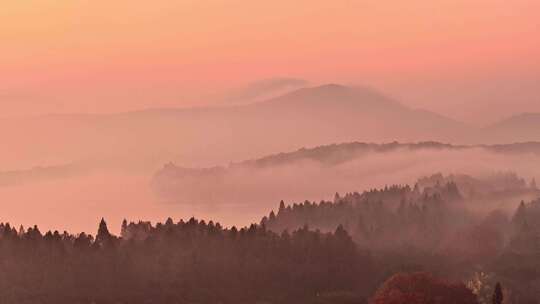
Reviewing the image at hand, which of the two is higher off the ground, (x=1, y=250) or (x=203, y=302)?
(x=1, y=250)

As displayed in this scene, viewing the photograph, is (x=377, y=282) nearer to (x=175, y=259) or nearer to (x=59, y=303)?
(x=175, y=259)

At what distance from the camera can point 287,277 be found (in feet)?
641

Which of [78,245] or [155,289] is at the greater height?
[78,245]

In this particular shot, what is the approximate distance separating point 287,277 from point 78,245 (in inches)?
2098

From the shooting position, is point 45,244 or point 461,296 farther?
point 45,244

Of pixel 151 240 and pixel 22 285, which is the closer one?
pixel 22 285

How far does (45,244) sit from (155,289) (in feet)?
92.3

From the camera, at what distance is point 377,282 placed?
200 m

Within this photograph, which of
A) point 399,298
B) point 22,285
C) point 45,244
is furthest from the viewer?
point 45,244

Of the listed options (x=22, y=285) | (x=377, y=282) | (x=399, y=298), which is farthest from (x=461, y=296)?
(x=22, y=285)

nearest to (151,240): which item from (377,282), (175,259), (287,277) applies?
(175,259)

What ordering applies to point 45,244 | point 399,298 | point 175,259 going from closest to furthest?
point 399,298 → point 45,244 → point 175,259

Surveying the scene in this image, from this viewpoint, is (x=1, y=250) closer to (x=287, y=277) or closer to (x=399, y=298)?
(x=287, y=277)

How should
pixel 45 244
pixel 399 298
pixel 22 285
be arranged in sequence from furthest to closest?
pixel 45 244 < pixel 22 285 < pixel 399 298
